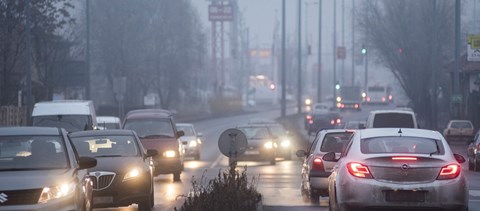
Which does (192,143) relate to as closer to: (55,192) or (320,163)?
(320,163)

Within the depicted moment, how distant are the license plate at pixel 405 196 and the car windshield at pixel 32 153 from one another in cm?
422

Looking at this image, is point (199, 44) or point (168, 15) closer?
point (168, 15)

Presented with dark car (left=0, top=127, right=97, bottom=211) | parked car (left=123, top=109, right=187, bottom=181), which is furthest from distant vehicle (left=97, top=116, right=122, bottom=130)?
dark car (left=0, top=127, right=97, bottom=211)

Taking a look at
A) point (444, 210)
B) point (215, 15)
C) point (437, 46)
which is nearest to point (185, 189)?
point (444, 210)

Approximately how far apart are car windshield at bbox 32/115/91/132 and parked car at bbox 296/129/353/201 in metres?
11.0

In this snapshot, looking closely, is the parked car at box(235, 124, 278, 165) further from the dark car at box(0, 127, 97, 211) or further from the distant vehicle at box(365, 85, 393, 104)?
the distant vehicle at box(365, 85, 393, 104)

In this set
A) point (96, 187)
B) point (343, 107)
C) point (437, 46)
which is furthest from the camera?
point (343, 107)

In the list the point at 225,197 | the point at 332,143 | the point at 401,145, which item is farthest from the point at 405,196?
the point at 332,143

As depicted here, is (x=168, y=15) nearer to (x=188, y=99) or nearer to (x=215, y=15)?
(x=188, y=99)

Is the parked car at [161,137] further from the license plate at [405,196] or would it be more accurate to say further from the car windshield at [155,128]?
the license plate at [405,196]

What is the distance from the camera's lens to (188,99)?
117 m

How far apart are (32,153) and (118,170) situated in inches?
161

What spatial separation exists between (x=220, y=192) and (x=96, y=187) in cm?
265

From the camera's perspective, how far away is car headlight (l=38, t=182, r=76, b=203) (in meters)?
13.3
